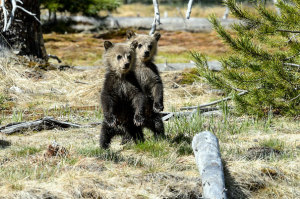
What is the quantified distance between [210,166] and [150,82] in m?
2.45

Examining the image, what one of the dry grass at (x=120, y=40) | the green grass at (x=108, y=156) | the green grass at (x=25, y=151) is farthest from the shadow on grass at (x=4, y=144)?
the dry grass at (x=120, y=40)

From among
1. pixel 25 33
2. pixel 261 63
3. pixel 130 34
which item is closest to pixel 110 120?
pixel 130 34

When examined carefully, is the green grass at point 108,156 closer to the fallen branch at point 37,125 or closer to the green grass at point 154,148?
the green grass at point 154,148

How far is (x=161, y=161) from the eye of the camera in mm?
4652

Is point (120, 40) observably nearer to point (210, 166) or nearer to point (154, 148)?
point (154, 148)

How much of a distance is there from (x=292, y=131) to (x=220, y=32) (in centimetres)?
180

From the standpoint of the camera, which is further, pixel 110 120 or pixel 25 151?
pixel 110 120

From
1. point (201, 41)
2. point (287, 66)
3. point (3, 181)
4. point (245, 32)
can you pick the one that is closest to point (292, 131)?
point (287, 66)

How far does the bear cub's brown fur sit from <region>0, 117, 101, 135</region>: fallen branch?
3.50 ft

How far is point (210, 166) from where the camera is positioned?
3.98 meters

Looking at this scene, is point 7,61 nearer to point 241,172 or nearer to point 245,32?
point 245,32

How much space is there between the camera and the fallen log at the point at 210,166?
145 inches

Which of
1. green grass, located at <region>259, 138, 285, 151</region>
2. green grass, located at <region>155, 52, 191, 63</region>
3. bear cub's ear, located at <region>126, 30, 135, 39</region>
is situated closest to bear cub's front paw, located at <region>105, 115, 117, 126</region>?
green grass, located at <region>259, 138, 285, 151</region>

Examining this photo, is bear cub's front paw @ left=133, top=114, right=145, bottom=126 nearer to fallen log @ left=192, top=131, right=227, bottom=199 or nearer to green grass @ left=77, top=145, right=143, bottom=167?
green grass @ left=77, top=145, right=143, bottom=167
